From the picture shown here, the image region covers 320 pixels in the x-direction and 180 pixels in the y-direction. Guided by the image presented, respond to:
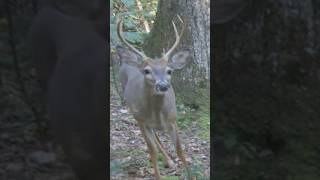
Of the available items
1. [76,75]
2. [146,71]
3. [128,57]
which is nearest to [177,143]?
[146,71]

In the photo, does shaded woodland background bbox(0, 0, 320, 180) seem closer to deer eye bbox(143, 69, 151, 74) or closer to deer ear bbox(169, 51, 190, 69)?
deer ear bbox(169, 51, 190, 69)

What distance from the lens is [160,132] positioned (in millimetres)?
4895

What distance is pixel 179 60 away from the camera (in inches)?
190

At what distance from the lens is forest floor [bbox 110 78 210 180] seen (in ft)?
16.0

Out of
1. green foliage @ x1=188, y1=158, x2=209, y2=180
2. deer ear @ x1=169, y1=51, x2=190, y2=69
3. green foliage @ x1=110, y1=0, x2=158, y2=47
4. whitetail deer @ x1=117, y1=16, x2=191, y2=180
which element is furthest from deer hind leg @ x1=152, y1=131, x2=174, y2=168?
green foliage @ x1=110, y1=0, x2=158, y2=47

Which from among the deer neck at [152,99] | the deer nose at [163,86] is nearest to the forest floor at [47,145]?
the deer neck at [152,99]

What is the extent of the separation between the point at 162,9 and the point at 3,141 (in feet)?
3.69

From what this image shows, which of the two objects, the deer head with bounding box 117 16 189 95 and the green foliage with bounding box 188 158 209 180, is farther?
the green foliage with bounding box 188 158 209 180

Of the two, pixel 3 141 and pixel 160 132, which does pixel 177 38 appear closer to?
pixel 160 132
